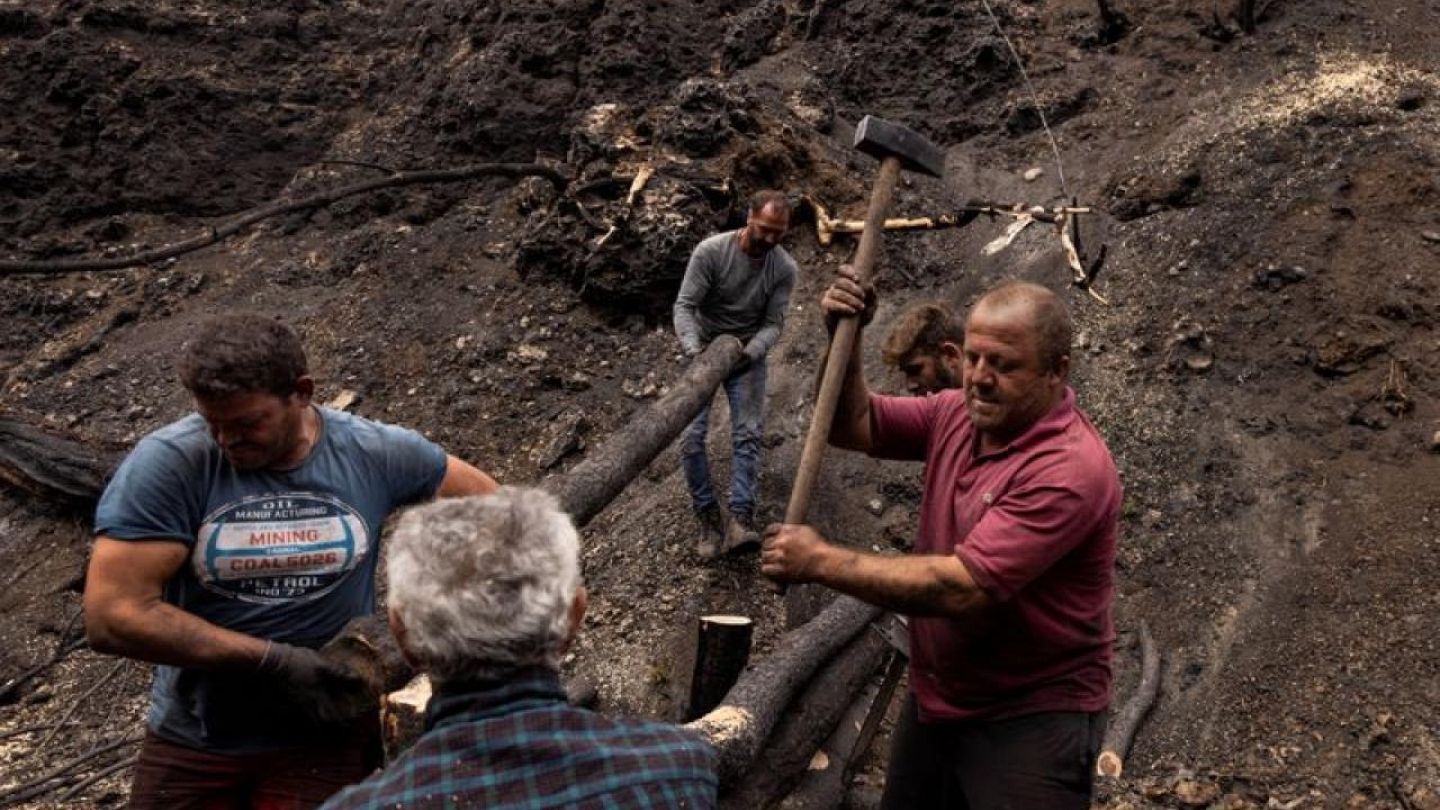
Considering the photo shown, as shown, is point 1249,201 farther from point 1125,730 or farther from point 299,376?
point 299,376

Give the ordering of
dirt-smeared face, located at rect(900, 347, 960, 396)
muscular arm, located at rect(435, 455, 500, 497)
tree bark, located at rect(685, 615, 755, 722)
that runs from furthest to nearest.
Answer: dirt-smeared face, located at rect(900, 347, 960, 396)
tree bark, located at rect(685, 615, 755, 722)
muscular arm, located at rect(435, 455, 500, 497)

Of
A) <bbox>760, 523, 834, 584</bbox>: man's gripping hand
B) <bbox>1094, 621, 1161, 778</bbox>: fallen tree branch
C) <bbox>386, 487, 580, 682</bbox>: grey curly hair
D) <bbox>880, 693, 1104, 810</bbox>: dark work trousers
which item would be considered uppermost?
<bbox>386, 487, 580, 682</bbox>: grey curly hair

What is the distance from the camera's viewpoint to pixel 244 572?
7.44 feet

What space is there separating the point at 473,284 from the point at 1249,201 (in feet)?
19.4

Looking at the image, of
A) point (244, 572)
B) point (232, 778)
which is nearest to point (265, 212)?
point (244, 572)

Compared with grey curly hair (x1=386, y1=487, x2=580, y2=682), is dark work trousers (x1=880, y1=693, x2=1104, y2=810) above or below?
below

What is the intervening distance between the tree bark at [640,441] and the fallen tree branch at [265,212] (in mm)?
2486

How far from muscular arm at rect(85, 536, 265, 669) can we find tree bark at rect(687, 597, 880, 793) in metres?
1.34

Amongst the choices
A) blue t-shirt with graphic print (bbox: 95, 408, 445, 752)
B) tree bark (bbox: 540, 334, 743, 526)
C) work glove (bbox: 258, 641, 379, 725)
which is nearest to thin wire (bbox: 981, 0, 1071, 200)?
tree bark (bbox: 540, 334, 743, 526)

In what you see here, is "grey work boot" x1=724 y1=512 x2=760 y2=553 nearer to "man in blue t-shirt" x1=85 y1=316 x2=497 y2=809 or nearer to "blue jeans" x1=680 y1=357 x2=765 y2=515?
"blue jeans" x1=680 y1=357 x2=765 y2=515

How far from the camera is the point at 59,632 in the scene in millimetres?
6105

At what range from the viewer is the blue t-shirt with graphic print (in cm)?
217

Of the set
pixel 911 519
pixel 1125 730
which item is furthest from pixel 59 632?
pixel 1125 730

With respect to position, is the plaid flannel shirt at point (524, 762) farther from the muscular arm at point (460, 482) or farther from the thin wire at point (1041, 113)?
the thin wire at point (1041, 113)
